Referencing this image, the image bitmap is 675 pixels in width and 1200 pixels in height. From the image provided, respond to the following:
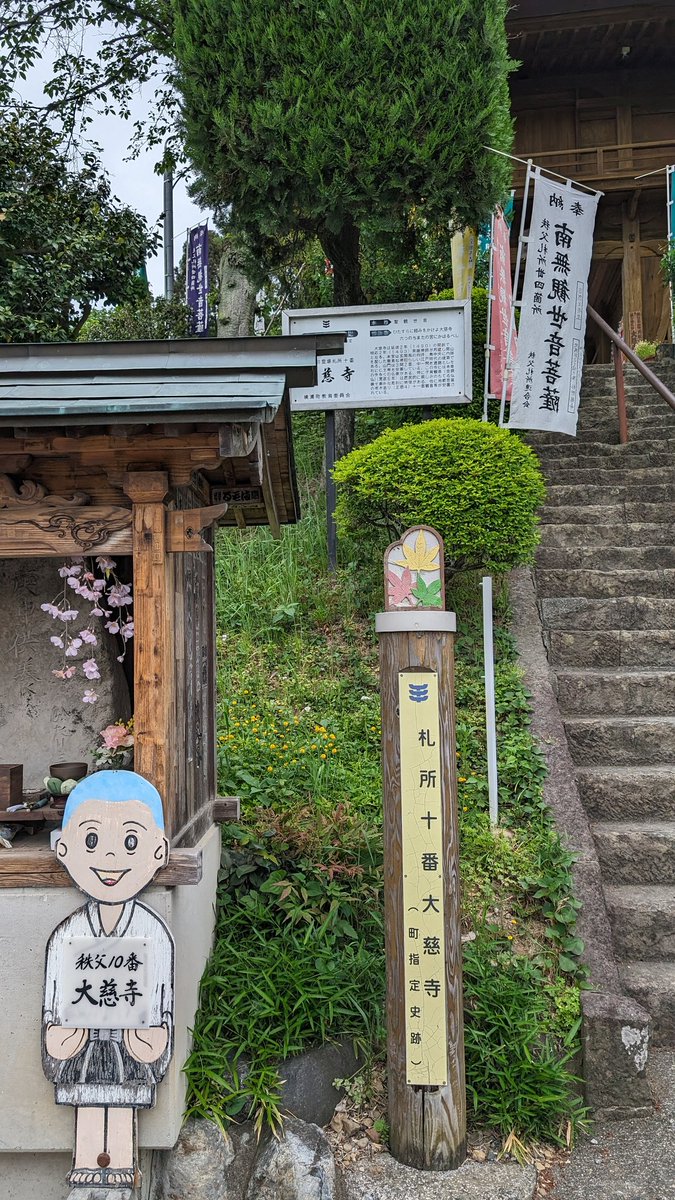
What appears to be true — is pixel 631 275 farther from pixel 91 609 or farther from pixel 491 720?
pixel 91 609

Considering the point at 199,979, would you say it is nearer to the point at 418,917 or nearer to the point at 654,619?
the point at 418,917

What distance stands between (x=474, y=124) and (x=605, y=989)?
22.8 feet

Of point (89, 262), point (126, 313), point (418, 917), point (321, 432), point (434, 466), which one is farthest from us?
point (126, 313)

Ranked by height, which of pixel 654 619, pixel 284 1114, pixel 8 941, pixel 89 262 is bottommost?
pixel 284 1114

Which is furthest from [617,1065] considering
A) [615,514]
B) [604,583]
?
[615,514]

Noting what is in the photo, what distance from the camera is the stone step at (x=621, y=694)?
5672 millimetres

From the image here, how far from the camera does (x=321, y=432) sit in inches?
400

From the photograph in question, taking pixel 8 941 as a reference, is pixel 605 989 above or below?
below

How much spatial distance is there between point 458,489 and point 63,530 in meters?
3.29

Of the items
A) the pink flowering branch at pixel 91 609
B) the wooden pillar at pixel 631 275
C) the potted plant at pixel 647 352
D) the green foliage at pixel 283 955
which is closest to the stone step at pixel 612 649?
the green foliage at pixel 283 955

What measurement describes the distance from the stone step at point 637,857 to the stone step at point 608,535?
328cm

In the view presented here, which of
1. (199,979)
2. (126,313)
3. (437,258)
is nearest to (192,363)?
(199,979)

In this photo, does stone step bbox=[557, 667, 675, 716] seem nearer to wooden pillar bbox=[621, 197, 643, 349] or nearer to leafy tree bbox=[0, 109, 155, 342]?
leafy tree bbox=[0, 109, 155, 342]

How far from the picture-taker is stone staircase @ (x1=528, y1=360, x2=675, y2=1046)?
440cm
